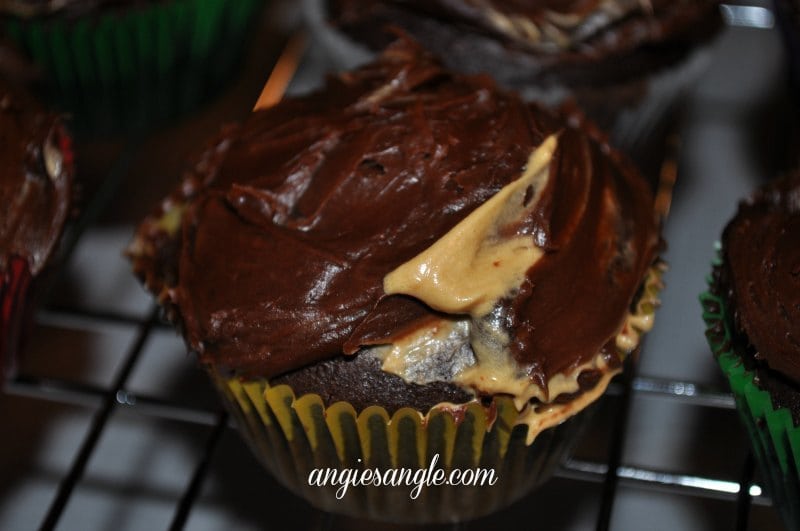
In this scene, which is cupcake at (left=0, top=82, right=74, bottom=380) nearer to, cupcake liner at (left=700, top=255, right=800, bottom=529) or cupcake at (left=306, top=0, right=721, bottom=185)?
cupcake at (left=306, top=0, right=721, bottom=185)

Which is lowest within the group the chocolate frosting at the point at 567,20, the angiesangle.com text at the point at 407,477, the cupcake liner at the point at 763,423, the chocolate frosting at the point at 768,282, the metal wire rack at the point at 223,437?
the metal wire rack at the point at 223,437

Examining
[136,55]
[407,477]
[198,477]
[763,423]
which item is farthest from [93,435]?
[763,423]

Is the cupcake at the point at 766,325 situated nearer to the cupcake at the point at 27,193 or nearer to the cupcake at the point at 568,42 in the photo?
the cupcake at the point at 568,42

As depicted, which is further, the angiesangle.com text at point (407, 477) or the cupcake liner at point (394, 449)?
the angiesangle.com text at point (407, 477)

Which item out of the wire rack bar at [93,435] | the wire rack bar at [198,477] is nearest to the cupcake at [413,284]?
the wire rack bar at [198,477]

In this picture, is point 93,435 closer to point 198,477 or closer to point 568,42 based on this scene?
point 198,477
